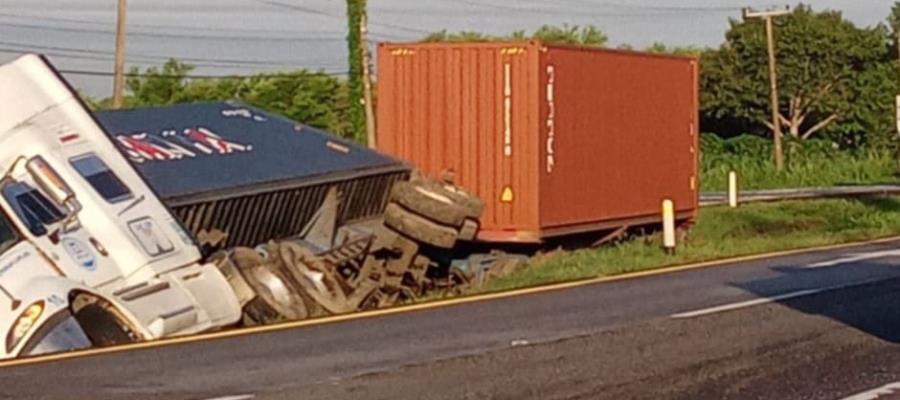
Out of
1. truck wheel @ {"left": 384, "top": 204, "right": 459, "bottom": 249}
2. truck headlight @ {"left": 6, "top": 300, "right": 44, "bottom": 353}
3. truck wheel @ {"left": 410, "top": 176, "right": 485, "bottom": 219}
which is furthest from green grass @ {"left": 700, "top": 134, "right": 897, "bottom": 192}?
truck headlight @ {"left": 6, "top": 300, "right": 44, "bottom": 353}

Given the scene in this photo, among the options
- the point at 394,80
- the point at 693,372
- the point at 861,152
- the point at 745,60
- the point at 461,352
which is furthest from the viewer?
the point at 745,60

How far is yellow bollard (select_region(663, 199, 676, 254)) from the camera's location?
25623 millimetres

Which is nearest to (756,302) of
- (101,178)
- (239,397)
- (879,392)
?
(879,392)

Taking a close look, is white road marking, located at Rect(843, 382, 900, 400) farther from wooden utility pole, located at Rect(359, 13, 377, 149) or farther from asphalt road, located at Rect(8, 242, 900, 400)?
wooden utility pole, located at Rect(359, 13, 377, 149)

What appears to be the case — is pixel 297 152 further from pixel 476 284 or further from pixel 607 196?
pixel 607 196

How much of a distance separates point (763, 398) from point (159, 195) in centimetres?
966

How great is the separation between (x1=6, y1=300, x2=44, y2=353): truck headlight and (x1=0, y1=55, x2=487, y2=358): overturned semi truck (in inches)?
0.5

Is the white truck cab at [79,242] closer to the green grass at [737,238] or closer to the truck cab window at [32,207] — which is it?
the truck cab window at [32,207]

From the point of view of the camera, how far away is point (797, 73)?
94000 millimetres

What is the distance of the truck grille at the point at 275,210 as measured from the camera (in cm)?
1980

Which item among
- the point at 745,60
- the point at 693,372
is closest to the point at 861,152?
the point at 745,60

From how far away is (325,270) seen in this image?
64.7ft

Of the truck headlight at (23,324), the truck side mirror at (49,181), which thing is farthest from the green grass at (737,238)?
the truck headlight at (23,324)

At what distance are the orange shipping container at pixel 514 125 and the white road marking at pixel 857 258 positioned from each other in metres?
4.45
